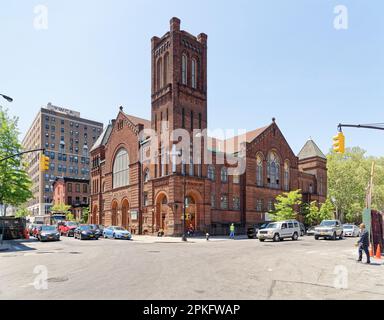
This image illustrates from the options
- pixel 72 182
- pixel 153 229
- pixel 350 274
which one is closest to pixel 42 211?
pixel 72 182

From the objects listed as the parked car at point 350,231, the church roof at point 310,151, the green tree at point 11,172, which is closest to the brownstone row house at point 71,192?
the green tree at point 11,172

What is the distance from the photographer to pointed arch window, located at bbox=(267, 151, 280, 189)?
191ft

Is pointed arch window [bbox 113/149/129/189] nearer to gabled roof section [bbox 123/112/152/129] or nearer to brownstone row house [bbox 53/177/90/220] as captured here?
gabled roof section [bbox 123/112/152/129]

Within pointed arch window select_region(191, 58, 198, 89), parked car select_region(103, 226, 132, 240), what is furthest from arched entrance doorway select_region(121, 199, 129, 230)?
pointed arch window select_region(191, 58, 198, 89)

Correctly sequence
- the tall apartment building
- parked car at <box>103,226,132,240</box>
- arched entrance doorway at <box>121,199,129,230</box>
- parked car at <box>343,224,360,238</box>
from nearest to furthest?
parked car at <box>103,226,132,240</box> → parked car at <box>343,224,360,238</box> → arched entrance doorway at <box>121,199,129,230</box> → the tall apartment building

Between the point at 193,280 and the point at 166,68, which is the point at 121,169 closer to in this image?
the point at 166,68

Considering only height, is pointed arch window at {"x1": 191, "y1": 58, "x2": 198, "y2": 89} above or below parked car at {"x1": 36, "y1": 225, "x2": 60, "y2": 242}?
above

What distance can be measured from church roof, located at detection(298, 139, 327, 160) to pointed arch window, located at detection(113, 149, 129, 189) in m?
36.1

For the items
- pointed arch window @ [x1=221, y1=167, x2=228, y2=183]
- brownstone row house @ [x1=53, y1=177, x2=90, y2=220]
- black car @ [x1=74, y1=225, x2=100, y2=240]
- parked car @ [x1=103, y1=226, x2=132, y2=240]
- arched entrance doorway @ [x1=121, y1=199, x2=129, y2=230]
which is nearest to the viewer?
black car @ [x1=74, y1=225, x2=100, y2=240]

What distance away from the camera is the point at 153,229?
45.9 meters

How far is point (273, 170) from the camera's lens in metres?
59.1

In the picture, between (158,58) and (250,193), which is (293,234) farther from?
(158,58)

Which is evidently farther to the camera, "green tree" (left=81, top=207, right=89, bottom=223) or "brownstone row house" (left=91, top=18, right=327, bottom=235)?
"green tree" (left=81, top=207, right=89, bottom=223)
